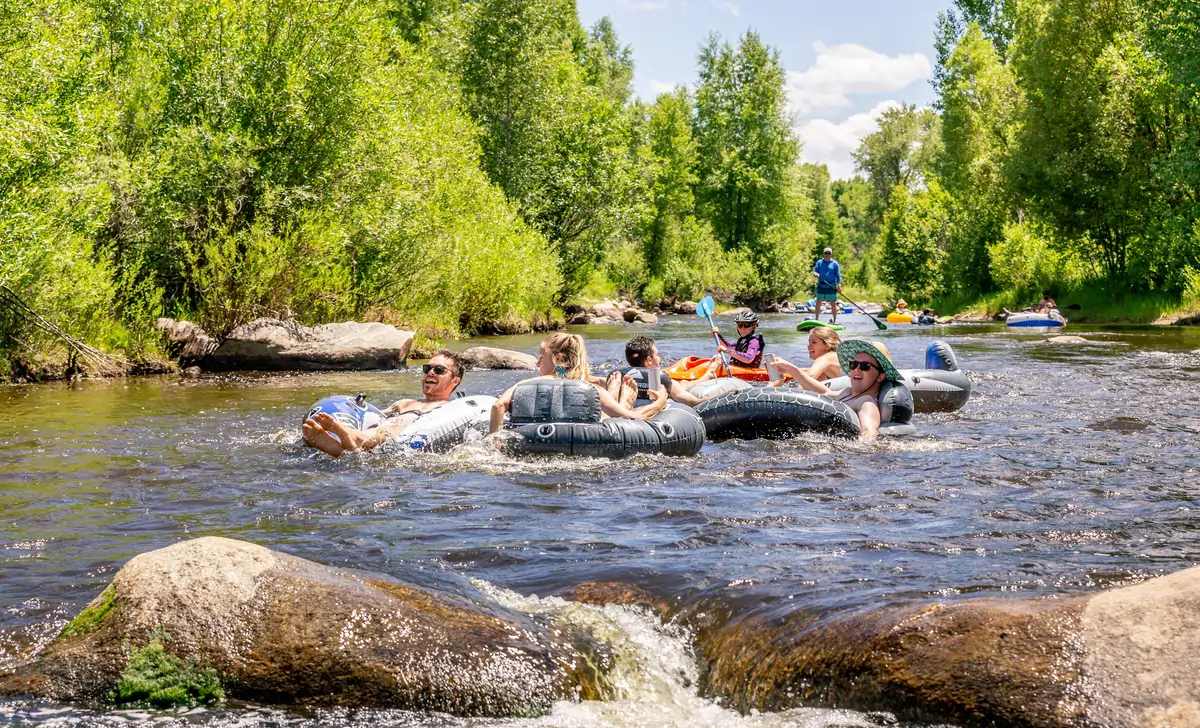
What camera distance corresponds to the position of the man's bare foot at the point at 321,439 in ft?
27.9

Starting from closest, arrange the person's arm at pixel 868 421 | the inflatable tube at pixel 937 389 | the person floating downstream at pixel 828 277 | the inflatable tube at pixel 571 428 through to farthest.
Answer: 1. the inflatable tube at pixel 571 428
2. the person's arm at pixel 868 421
3. the inflatable tube at pixel 937 389
4. the person floating downstream at pixel 828 277

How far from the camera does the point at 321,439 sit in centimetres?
855

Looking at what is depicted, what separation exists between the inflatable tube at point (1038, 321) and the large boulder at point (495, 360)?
15.2 m

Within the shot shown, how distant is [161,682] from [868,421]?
6905 mm

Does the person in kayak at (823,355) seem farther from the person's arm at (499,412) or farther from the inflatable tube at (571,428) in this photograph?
the person's arm at (499,412)

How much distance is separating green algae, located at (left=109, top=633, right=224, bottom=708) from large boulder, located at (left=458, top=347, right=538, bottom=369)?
13.3 m

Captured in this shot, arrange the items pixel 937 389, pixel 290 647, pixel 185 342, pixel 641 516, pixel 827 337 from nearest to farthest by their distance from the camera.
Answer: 1. pixel 290 647
2. pixel 641 516
3. pixel 827 337
4. pixel 937 389
5. pixel 185 342

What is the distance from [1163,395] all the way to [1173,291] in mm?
15970

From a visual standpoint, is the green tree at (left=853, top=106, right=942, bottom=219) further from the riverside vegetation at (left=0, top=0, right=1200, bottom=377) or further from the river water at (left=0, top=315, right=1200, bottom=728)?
the river water at (left=0, top=315, right=1200, bottom=728)

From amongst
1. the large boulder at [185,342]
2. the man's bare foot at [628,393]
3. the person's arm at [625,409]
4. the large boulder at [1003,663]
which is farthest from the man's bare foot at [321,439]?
the large boulder at [185,342]

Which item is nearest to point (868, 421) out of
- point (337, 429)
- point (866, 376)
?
point (866, 376)

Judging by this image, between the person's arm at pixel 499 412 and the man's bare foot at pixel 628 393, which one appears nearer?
the person's arm at pixel 499 412

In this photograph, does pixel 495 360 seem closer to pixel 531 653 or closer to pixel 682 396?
pixel 682 396

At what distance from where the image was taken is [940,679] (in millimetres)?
3721
